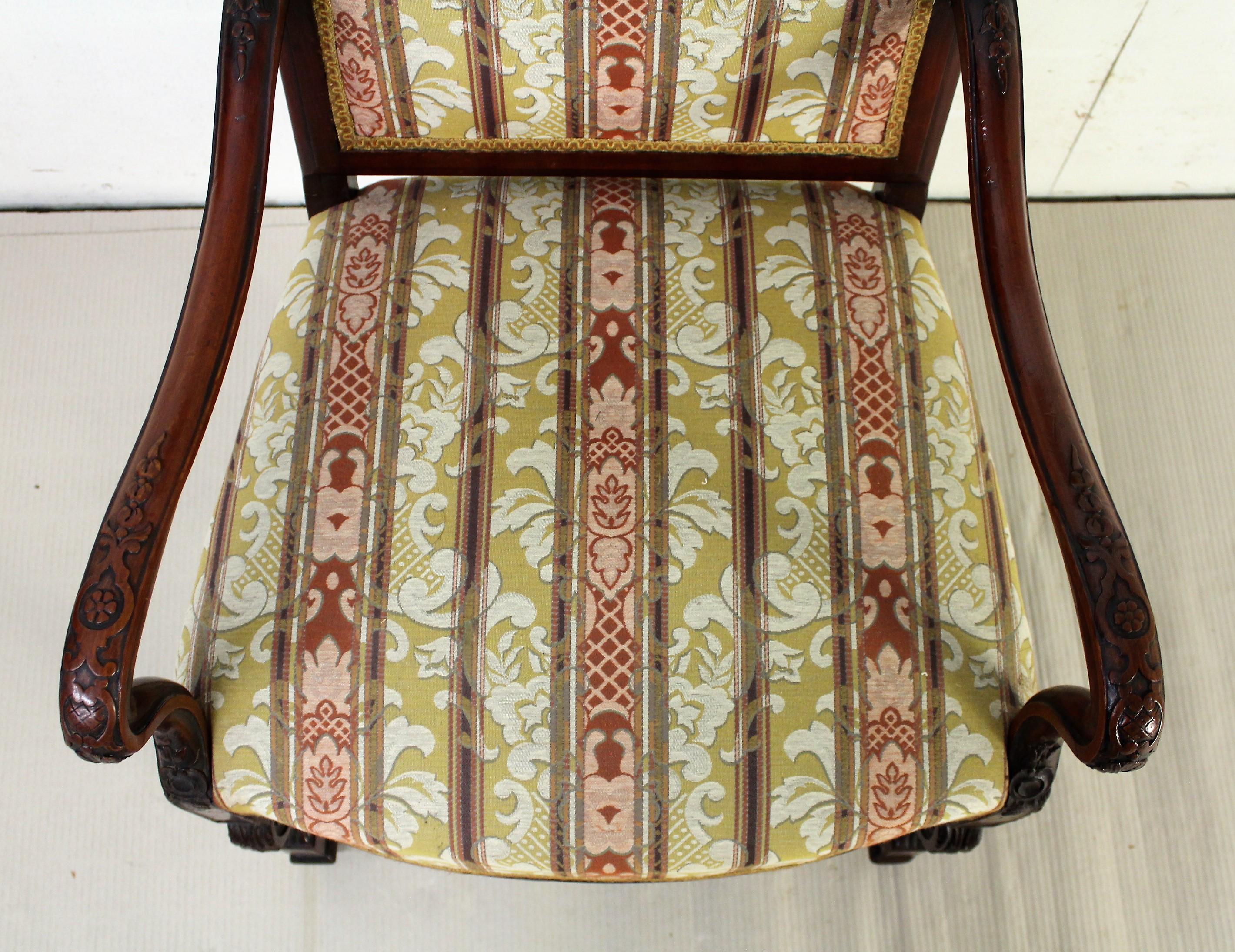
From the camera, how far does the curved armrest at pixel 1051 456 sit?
424mm

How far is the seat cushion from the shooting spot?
49 centimetres

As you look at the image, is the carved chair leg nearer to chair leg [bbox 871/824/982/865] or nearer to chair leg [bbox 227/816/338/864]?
chair leg [bbox 871/824/982/865]

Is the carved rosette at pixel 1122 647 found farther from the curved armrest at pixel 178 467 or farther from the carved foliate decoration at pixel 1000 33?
the curved armrest at pixel 178 467

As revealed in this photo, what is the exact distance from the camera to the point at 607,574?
505 millimetres

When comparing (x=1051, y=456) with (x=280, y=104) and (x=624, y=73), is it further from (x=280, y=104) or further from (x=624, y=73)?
(x=280, y=104)

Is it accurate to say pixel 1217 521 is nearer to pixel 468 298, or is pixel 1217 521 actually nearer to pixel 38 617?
pixel 468 298

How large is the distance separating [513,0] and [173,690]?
1.26ft

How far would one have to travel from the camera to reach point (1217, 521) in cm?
87

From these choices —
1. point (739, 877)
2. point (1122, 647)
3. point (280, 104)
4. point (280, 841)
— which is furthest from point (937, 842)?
point (280, 104)

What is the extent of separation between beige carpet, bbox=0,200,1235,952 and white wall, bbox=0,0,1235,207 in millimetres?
32

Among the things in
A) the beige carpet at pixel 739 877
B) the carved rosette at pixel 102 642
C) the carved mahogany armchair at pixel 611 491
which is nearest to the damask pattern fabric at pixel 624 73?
the carved mahogany armchair at pixel 611 491

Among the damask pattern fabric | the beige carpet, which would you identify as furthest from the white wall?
the damask pattern fabric

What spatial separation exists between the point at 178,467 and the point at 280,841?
0.38 metres

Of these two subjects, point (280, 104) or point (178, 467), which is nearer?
point (178, 467)
